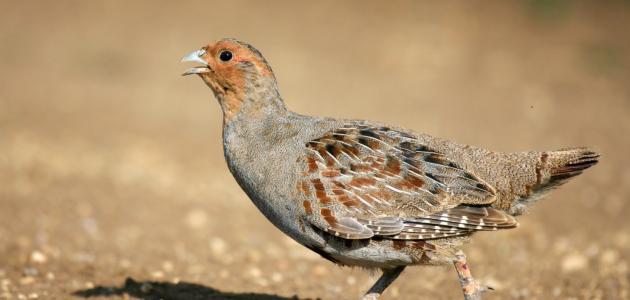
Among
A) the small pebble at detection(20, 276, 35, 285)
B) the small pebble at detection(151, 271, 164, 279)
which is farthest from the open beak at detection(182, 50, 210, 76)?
the small pebble at detection(20, 276, 35, 285)

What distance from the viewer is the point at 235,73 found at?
244 inches

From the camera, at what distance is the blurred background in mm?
7996

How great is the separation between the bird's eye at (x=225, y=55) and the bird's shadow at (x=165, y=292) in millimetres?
1956

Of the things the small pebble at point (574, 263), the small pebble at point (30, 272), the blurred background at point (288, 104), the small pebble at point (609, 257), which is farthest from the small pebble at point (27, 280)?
the small pebble at point (609, 257)

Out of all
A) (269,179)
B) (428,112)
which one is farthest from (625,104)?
(269,179)

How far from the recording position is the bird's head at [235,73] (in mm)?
6199

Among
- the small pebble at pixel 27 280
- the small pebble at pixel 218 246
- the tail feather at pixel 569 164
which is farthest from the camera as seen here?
the small pebble at pixel 218 246

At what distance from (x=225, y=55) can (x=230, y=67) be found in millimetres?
109

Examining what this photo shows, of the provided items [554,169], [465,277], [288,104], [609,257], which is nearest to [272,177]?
[465,277]

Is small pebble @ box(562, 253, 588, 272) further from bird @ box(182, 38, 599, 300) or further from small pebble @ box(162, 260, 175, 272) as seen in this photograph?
small pebble @ box(162, 260, 175, 272)

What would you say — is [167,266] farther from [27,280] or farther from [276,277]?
[27,280]

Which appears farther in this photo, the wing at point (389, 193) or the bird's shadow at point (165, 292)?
the bird's shadow at point (165, 292)

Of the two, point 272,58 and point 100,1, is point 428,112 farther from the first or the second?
point 100,1

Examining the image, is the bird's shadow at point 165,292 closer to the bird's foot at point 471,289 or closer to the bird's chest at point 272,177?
the bird's chest at point 272,177
